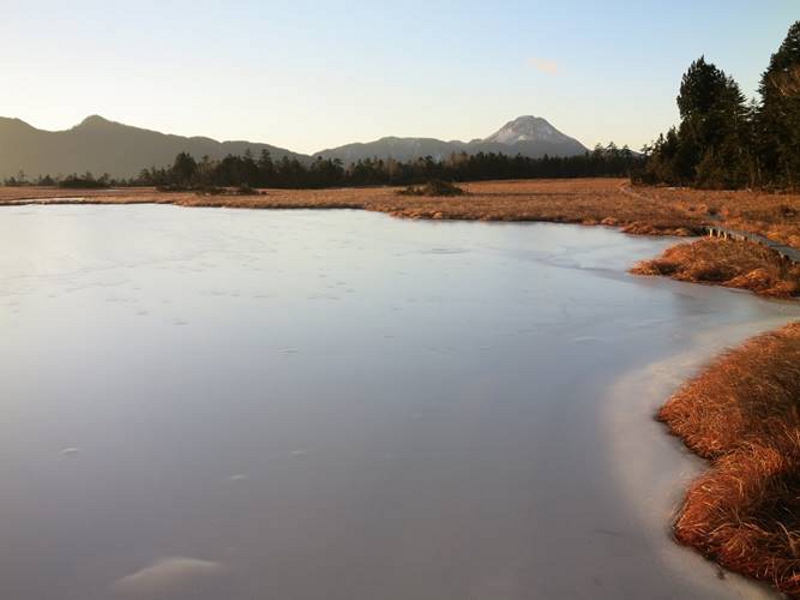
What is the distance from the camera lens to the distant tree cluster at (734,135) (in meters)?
37.3

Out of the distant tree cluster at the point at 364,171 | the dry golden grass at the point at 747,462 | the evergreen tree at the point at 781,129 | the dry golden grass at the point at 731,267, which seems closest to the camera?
the dry golden grass at the point at 747,462

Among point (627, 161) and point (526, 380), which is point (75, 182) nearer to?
point (627, 161)

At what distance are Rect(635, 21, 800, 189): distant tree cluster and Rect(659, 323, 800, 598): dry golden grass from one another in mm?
34242

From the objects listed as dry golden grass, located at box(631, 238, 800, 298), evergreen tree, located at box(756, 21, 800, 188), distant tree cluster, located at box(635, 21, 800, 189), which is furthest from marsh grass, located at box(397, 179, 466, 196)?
dry golden grass, located at box(631, 238, 800, 298)

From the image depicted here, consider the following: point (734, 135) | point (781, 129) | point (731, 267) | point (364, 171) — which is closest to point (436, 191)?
point (734, 135)

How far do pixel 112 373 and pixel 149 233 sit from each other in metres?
21.7

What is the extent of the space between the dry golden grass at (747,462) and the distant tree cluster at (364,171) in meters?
84.6

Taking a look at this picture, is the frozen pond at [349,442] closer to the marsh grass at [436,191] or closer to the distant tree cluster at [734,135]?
the distant tree cluster at [734,135]

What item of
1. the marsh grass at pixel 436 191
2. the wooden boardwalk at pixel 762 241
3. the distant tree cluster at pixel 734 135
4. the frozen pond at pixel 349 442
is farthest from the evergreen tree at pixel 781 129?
the frozen pond at pixel 349 442

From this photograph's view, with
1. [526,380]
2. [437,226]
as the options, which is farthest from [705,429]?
[437,226]

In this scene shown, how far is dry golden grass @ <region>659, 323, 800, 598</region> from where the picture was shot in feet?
12.5

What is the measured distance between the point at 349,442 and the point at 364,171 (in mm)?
96117

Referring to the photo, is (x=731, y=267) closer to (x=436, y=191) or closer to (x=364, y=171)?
(x=436, y=191)

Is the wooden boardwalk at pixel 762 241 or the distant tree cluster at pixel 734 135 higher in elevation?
the distant tree cluster at pixel 734 135
